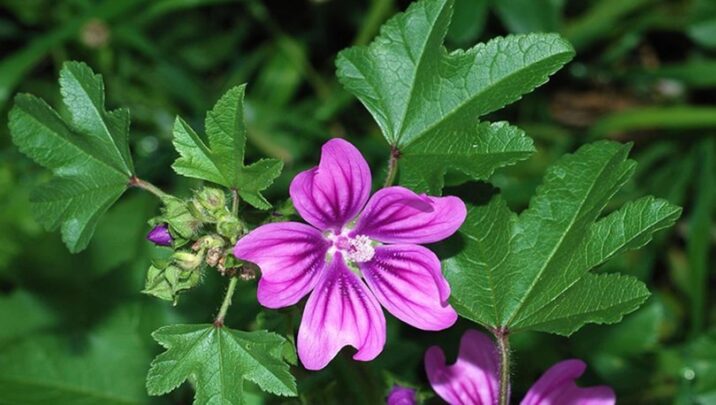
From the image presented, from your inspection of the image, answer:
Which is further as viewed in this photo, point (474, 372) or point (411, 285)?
point (474, 372)

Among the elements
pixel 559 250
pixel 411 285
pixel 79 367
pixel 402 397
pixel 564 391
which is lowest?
pixel 79 367

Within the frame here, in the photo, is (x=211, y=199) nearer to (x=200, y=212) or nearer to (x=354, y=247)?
(x=200, y=212)

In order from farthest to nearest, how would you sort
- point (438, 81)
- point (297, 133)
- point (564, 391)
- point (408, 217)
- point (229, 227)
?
point (297, 133), point (564, 391), point (438, 81), point (408, 217), point (229, 227)

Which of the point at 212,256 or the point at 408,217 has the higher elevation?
the point at 212,256

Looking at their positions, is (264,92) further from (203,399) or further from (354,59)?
(203,399)

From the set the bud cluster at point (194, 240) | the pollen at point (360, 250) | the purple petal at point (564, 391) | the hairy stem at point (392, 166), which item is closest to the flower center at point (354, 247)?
the pollen at point (360, 250)

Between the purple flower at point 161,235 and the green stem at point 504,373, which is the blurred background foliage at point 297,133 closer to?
the green stem at point 504,373

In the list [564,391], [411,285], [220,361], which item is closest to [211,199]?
[220,361]
